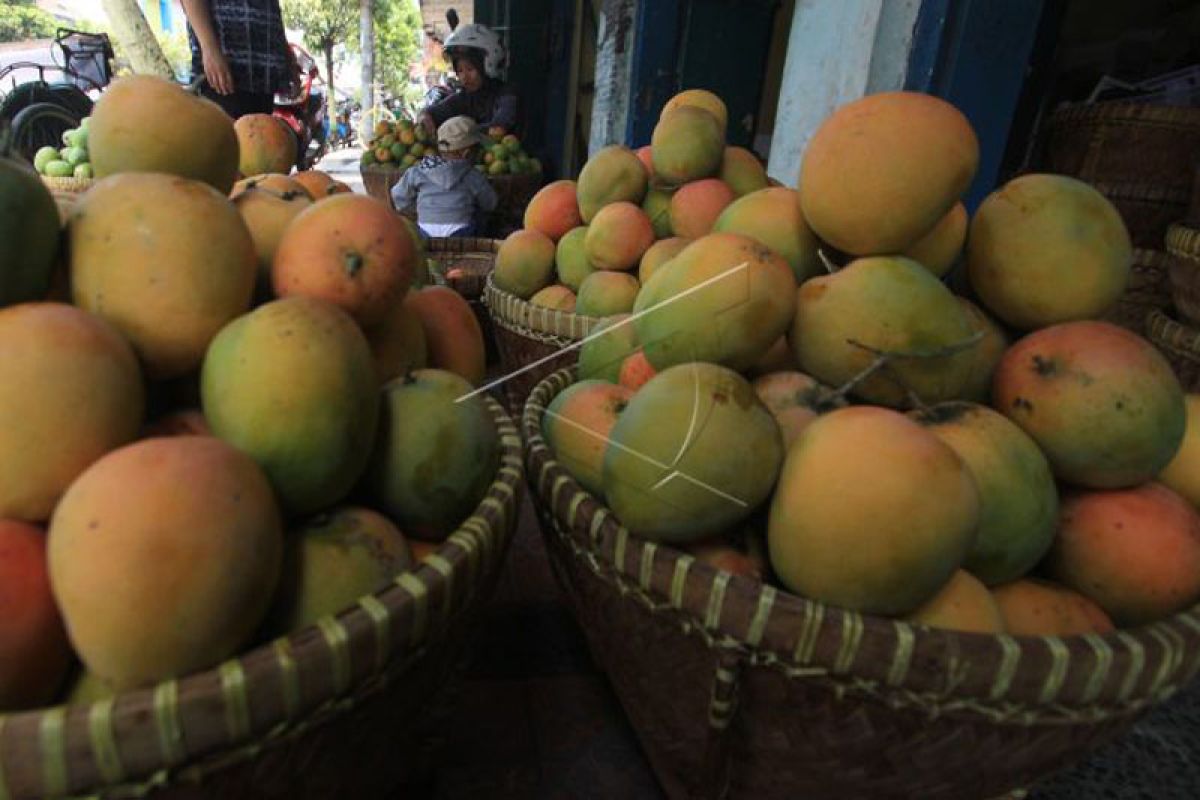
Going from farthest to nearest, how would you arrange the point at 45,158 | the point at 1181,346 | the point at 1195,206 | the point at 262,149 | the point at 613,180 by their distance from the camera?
the point at 45,158 < the point at 1195,206 < the point at 1181,346 < the point at 613,180 < the point at 262,149

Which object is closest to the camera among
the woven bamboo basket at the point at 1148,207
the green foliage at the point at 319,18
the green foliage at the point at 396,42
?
the woven bamboo basket at the point at 1148,207

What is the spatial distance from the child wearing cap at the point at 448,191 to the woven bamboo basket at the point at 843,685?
373cm

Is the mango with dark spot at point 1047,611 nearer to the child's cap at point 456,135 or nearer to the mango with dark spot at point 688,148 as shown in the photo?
the mango with dark spot at point 688,148

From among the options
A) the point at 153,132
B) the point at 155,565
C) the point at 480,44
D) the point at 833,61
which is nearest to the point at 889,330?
the point at 155,565

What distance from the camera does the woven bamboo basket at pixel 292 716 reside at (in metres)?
0.49

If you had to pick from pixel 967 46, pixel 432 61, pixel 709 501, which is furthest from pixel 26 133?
pixel 432 61

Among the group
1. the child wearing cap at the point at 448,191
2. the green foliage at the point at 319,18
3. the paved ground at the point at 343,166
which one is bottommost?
the paved ground at the point at 343,166

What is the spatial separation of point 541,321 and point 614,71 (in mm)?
2620

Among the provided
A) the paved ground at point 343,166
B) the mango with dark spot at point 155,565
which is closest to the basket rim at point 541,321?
the mango with dark spot at point 155,565

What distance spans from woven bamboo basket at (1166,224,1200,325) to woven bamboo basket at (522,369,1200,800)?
1942 mm

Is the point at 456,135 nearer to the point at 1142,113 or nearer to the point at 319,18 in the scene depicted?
the point at 1142,113

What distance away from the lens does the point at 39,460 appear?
0.64 m

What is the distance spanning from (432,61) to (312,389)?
19.6m

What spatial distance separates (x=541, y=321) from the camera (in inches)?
69.5
